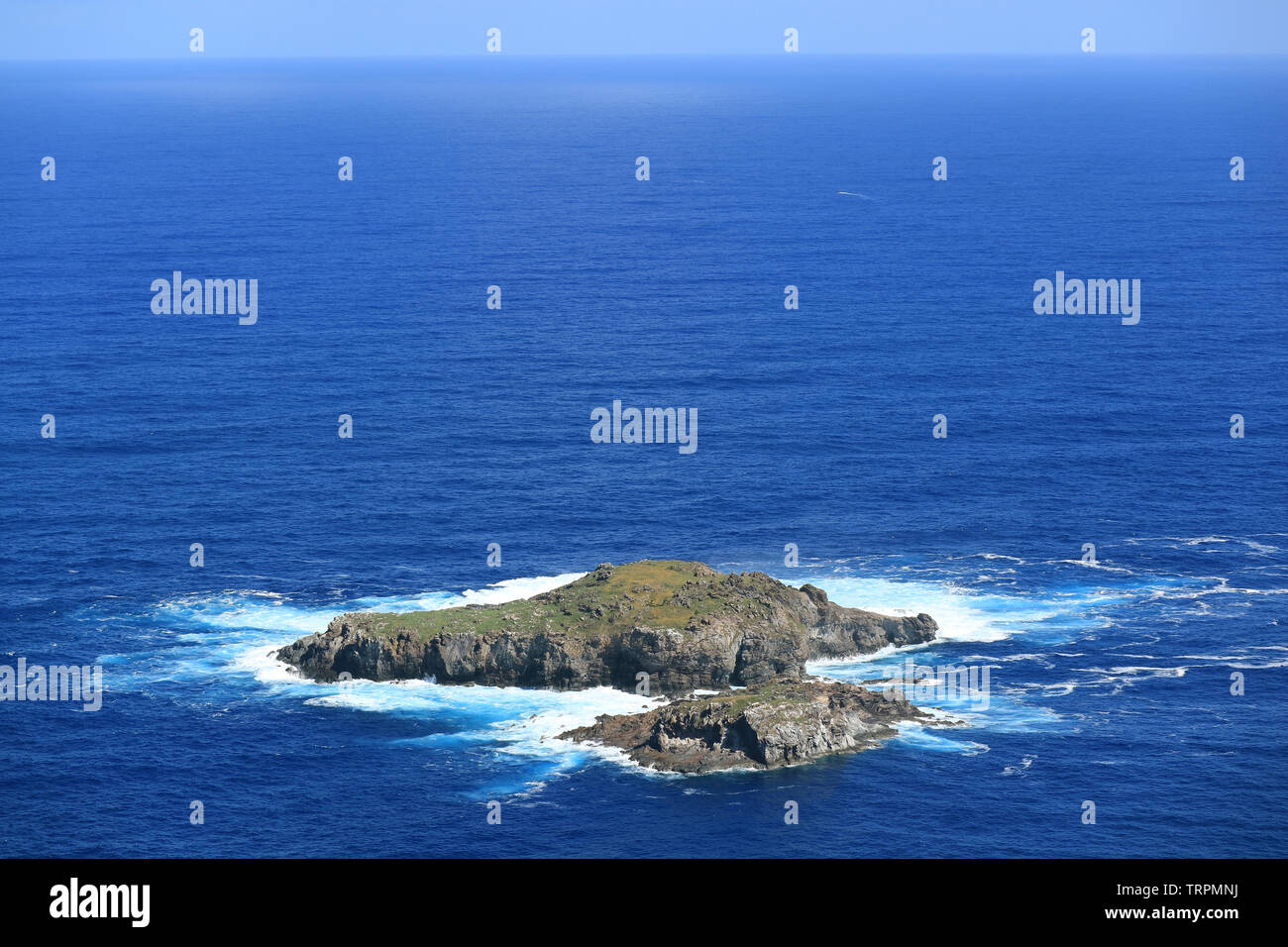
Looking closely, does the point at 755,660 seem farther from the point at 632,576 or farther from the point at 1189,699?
the point at 1189,699

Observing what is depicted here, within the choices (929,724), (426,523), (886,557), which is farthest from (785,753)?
(426,523)

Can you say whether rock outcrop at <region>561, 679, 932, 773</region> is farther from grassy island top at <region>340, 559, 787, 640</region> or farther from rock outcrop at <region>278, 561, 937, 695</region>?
grassy island top at <region>340, 559, 787, 640</region>

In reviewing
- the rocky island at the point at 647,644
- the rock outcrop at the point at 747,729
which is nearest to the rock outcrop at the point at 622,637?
the rocky island at the point at 647,644

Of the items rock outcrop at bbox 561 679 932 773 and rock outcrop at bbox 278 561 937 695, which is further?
rock outcrop at bbox 278 561 937 695

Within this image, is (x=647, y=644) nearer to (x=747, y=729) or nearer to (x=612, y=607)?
(x=612, y=607)

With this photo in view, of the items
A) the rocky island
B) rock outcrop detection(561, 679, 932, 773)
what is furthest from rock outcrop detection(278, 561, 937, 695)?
rock outcrop detection(561, 679, 932, 773)
